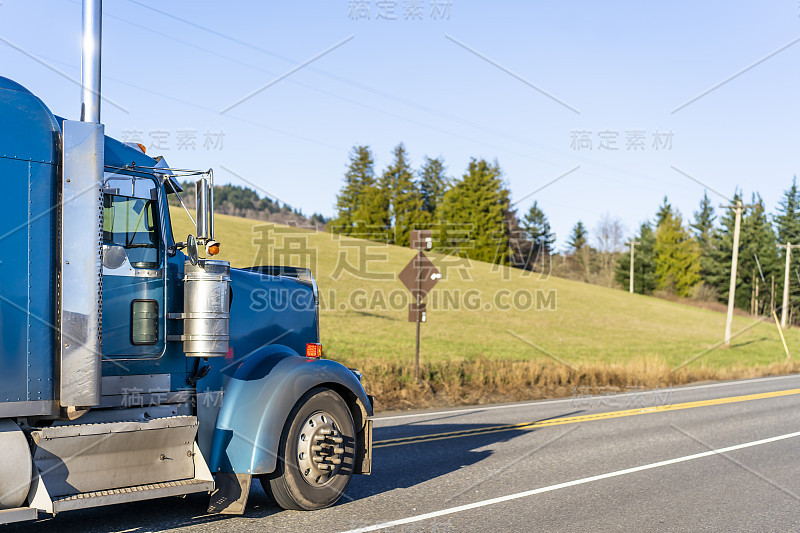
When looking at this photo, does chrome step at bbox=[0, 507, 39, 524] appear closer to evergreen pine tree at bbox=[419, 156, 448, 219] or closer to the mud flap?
the mud flap

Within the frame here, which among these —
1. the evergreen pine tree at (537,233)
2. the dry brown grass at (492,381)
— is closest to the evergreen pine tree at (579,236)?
the evergreen pine tree at (537,233)

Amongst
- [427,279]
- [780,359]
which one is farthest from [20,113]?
[780,359]

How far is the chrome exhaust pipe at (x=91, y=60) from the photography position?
657 cm

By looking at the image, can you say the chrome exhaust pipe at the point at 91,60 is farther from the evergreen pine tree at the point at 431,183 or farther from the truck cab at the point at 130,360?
the evergreen pine tree at the point at 431,183

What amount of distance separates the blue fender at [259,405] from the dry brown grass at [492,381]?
354 inches

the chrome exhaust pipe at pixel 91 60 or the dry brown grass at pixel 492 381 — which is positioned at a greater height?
the chrome exhaust pipe at pixel 91 60

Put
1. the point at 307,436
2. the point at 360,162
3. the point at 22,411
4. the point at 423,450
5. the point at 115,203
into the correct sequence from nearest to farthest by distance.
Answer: the point at 22,411 < the point at 115,203 < the point at 307,436 < the point at 423,450 < the point at 360,162

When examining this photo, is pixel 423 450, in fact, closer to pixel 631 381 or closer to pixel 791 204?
pixel 631 381

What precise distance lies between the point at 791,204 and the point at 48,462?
398ft

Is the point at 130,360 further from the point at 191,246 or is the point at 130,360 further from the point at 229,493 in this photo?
the point at 229,493

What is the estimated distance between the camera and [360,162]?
10962 cm

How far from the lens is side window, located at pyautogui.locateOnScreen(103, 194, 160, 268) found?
607cm

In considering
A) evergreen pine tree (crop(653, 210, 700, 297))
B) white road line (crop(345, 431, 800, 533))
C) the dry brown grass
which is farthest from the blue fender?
evergreen pine tree (crop(653, 210, 700, 297))

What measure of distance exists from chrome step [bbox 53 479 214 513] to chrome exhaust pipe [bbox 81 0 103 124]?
9.59ft
